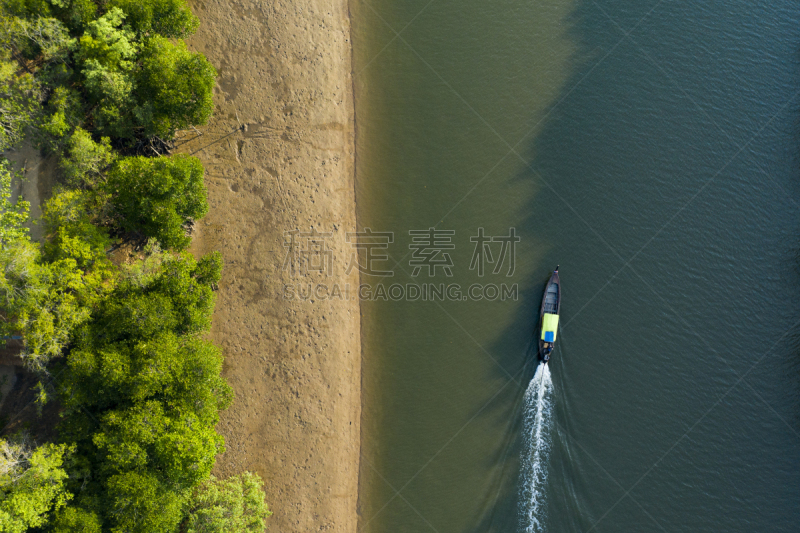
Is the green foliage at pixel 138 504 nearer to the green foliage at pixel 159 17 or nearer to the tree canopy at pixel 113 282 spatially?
the tree canopy at pixel 113 282

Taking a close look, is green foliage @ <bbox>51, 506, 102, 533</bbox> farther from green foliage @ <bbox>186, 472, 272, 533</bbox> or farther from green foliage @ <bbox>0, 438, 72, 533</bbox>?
green foliage @ <bbox>186, 472, 272, 533</bbox>

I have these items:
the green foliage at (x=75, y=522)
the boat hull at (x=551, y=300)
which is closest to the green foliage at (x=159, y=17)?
the green foliage at (x=75, y=522)

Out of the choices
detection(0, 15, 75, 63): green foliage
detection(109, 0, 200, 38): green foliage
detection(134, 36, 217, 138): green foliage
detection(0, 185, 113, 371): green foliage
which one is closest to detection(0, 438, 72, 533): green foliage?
detection(0, 185, 113, 371): green foliage

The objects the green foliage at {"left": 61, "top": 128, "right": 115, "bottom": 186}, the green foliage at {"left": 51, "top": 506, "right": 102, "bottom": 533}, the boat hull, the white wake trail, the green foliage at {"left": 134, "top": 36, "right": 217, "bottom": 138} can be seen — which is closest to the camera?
the green foliage at {"left": 51, "top": 506, "right": 102, "bottom": 533}

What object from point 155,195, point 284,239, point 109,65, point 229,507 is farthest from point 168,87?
point 229,507

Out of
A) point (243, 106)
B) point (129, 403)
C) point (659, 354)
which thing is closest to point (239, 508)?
point (129, 403)

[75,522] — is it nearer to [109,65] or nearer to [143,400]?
[143,400]
